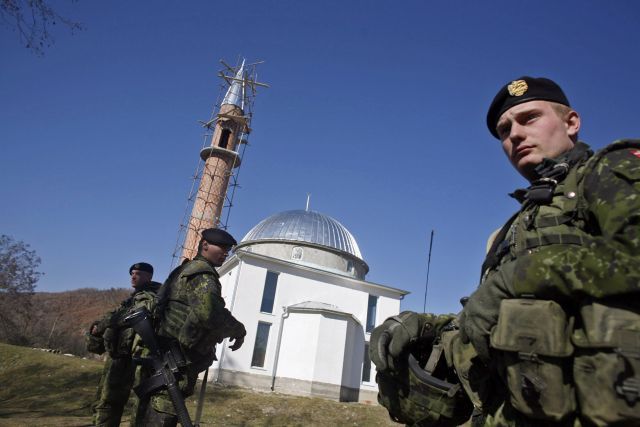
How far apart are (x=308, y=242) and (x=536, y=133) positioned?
2687 cm

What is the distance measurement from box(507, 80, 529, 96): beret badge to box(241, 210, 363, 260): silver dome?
2678 centimetres

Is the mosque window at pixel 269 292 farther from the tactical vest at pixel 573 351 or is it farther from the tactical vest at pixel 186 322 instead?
the tactical vest at pixel 573 351

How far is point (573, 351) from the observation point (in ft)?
4.21

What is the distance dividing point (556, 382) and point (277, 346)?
22.5 meters

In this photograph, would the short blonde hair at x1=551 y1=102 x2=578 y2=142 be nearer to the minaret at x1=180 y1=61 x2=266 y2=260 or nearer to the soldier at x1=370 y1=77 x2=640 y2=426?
the soldier at x1=370 y1=77 x2=640 y2=426

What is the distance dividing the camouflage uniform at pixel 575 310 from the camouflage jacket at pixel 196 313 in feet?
11.2

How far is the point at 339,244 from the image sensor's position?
98.1 ft

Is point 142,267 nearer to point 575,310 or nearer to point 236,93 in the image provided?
point 575,310

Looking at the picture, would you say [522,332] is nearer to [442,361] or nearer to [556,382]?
[556,382]

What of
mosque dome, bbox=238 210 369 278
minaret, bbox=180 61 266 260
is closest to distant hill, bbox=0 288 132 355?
minaret, bbox=180 61 266 260

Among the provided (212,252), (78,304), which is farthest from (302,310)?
(78,304)

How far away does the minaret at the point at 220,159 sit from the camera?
33.4 meters

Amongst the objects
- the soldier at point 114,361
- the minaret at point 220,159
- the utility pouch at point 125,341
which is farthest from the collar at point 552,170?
the minaret at point 220,159

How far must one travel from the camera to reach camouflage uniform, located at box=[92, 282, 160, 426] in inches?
239
